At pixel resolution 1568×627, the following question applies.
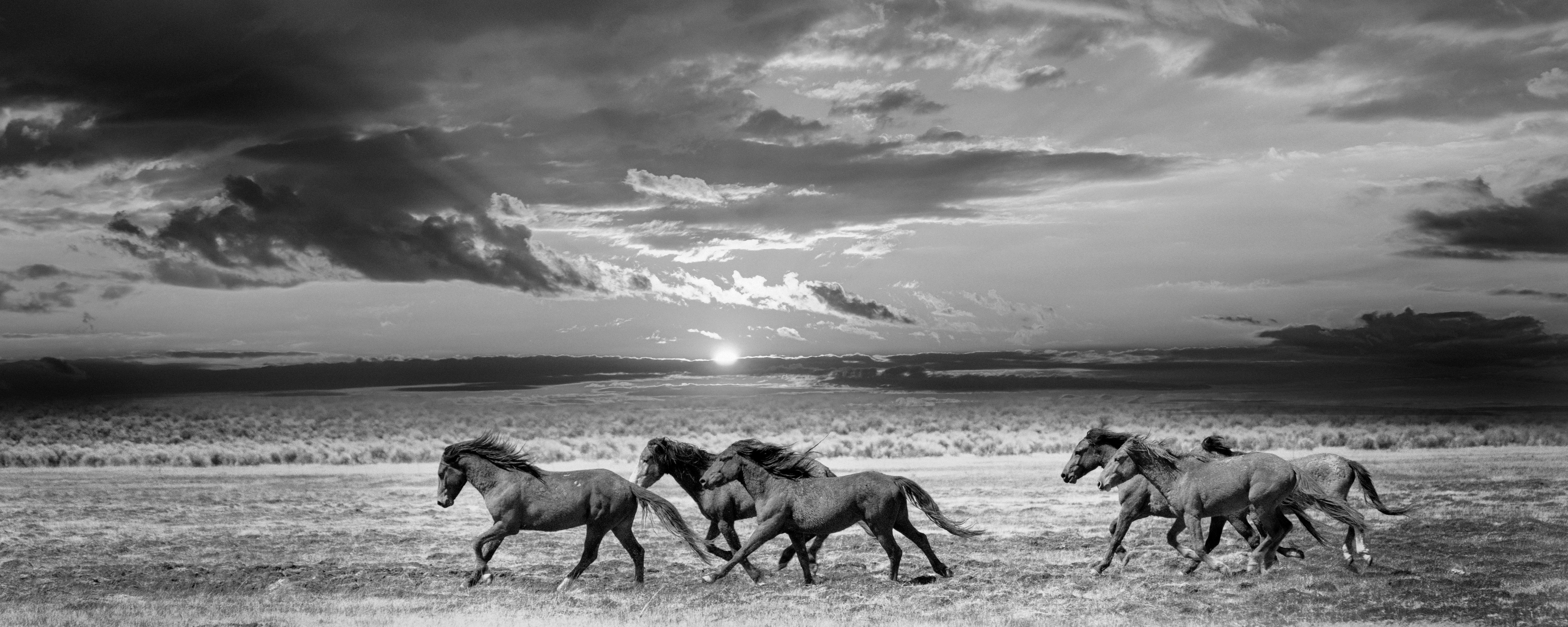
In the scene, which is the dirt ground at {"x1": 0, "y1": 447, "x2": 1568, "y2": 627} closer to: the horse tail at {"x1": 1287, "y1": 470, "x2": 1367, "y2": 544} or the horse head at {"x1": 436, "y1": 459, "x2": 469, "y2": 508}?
the horse tail at {"x1": 1287, "y1": 470, "x2": 1367, "y2": 544}

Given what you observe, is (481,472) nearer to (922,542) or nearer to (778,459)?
(778,459)

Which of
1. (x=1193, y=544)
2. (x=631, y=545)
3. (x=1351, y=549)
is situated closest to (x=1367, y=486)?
(x=1351, y=549)

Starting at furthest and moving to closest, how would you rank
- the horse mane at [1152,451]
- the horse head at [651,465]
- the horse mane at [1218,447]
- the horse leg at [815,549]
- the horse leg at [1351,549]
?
the horse mane at [1218,447] → the horse head at [651,465] → the horse leg at [1351,549] → the horse leg at [815,549] → the horse mane at [1152,451]

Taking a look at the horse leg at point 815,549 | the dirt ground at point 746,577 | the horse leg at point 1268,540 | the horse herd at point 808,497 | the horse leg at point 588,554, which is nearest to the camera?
the dirt ground at point 746,577

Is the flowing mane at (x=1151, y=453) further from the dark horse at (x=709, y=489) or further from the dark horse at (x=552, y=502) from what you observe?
the dark horse at (x=552, y=502)

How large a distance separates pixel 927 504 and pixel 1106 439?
2642 millimetres

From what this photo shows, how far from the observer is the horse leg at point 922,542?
13.4 m

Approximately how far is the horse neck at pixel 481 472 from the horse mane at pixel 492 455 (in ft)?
0.13

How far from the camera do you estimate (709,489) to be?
47.2ft

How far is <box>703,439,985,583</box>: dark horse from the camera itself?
43.4ft

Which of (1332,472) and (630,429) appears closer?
(1332,472)

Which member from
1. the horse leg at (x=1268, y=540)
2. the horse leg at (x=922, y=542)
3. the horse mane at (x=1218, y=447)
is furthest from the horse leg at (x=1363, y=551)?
the horse leg at (x=922, y=542)

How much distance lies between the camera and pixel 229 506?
26344mm

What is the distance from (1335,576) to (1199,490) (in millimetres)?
1878
